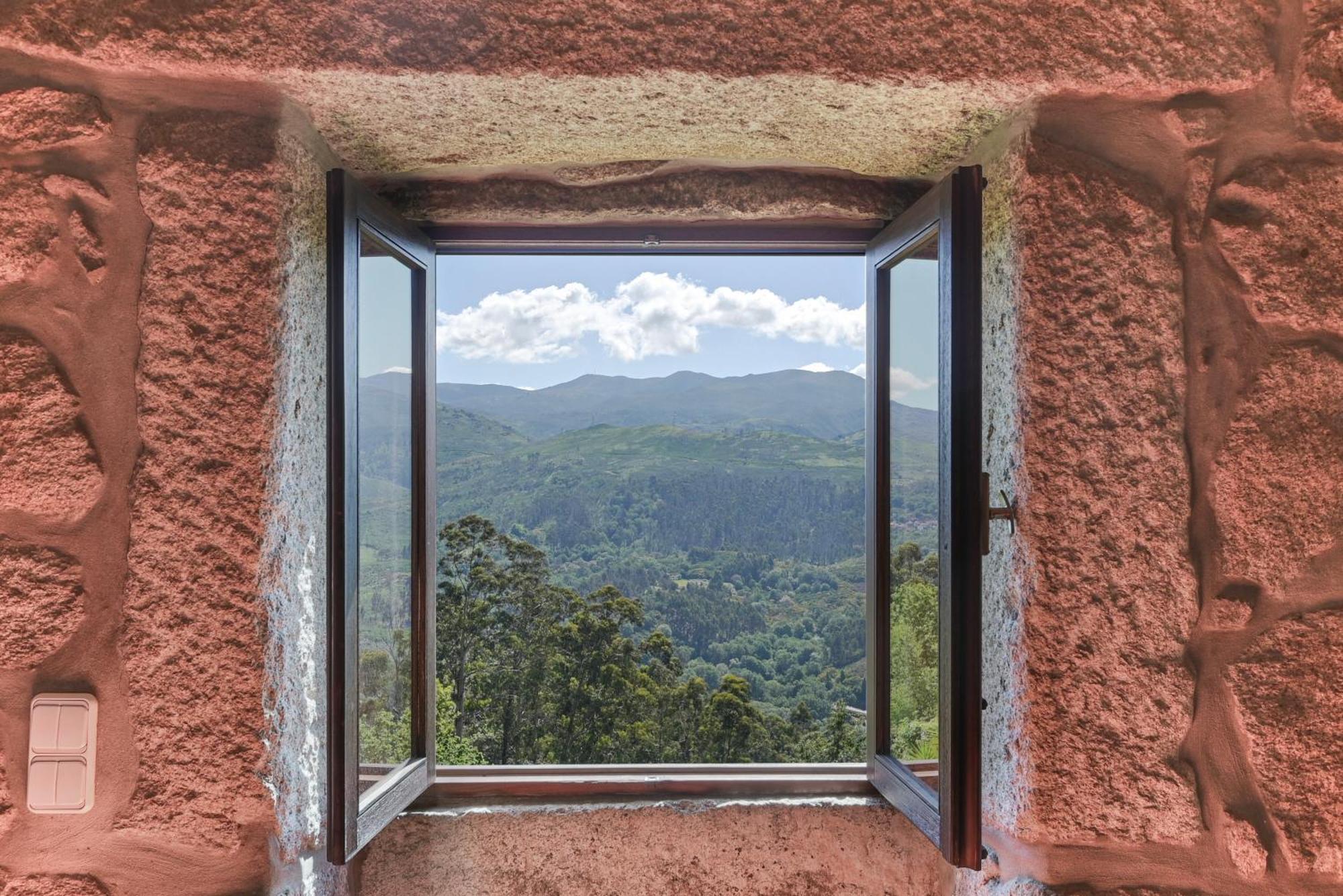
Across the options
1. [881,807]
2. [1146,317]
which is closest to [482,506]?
[881,807]

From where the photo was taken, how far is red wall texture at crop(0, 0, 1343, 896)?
0.88 meters

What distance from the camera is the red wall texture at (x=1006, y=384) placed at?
0.88 meters

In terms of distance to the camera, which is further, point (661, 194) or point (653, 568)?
point (653, 568)

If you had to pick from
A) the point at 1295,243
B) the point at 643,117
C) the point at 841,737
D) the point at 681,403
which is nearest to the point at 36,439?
the point at 643,117

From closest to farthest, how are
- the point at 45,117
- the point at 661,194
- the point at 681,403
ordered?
the point at 45,117, the point at 661,194, the point at 681,403

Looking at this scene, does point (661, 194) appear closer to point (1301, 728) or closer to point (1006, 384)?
point (1006, 384)

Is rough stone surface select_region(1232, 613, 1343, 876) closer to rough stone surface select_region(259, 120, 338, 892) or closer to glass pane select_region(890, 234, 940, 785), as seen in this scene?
glass pane select_region(890, 234, 940, 785)

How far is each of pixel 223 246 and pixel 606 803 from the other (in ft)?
3.36

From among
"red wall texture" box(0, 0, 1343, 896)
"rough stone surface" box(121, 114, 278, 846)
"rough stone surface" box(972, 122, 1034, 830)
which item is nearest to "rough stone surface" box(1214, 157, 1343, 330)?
"red wall texture" box(0, 0, 1343, 896)

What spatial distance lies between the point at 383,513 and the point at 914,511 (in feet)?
2.91

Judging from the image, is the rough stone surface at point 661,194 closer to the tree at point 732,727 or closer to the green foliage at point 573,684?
the green foliage at point 573,684

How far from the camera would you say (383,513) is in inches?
45.4

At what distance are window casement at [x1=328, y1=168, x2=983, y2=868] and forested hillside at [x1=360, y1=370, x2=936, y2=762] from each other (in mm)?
279

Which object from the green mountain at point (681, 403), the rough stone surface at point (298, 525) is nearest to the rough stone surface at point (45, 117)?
the rough stone surface at point (298, 525)
